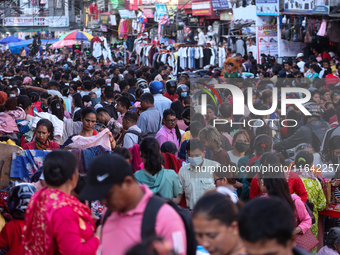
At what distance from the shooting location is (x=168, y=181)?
4.04m

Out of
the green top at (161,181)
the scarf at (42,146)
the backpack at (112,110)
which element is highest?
the backpack at (112,110)

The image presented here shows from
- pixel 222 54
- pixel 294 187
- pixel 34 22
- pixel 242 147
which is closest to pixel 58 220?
pixel 294 187

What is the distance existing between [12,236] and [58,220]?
1077mm

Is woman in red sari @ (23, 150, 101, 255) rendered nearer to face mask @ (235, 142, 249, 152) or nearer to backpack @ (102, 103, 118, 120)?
face mask @ (235, 142, 249, 152)

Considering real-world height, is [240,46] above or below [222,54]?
above

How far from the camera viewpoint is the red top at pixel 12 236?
3.34 meters

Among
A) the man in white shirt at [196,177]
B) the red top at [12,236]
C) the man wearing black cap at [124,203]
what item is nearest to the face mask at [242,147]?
the man in white shirt at [196,177]

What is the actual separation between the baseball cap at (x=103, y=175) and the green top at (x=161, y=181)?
170 centimetres

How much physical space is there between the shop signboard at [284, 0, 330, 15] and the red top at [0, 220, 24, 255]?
1359cm

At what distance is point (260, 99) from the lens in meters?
9.27

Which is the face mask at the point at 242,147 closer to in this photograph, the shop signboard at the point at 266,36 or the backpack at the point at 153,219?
the backpack at the point at 153,219

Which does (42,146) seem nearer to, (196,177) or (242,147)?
(196,177)

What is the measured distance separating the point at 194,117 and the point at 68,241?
13.0 feet

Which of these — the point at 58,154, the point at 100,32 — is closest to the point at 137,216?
the point at 58,154
